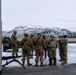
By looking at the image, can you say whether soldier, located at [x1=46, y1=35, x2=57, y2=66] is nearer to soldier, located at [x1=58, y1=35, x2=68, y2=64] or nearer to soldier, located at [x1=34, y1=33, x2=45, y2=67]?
soldier, located at [x1=34, y1=33, x2=45, y2=67]

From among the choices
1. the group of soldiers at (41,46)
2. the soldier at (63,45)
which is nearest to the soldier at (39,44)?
the group of soldiers at (41,46)

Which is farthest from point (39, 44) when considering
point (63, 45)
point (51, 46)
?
point (63, 45)

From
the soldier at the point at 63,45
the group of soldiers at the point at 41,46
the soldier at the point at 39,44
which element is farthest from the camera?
the soldier at the point at 63,45

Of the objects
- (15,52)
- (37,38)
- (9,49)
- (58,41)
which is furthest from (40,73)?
(9,49)

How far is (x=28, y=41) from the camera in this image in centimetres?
1722

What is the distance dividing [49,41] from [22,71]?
10.8ft

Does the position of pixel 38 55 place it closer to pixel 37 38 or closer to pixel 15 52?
pixel 37 38

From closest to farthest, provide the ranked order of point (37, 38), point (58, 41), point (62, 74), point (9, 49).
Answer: point (62, 74), point (37, 38), point (58, 41), point (9, 49)

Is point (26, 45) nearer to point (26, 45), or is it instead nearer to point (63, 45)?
point (26, 45)

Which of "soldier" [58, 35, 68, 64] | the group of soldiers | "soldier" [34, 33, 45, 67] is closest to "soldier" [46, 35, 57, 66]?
the group of soldiers

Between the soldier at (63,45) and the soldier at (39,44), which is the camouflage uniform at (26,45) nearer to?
the soldier at (39,44)

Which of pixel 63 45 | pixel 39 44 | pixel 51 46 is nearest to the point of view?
pixel 39 44

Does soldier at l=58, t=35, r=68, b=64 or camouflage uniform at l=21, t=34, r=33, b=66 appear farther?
soldier at l=58, t=35, r=68, b=64

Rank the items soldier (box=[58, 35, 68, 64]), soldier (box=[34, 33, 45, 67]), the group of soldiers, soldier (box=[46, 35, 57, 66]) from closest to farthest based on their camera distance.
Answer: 1. soldier (box=[34, 33, 45, 67])
2. the group of soldiers
3. soldier (box=[46, 35, 57, 66])
4. soldier (box=[58, 35, 68, 64])
